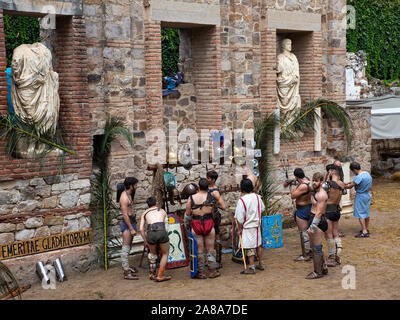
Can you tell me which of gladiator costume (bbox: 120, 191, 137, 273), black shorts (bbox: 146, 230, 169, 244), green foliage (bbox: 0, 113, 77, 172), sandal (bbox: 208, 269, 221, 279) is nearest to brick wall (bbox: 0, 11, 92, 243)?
green foliage (bbox: 0, 113, 77, 172)

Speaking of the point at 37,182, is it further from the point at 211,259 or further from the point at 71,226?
the point at 211,259

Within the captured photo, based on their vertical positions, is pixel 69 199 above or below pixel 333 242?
above

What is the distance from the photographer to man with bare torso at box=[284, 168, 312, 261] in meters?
10.0

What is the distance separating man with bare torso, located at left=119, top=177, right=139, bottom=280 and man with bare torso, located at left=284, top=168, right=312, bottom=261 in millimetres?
2640

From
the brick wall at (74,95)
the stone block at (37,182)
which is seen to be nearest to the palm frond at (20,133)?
the brick wall at (74,95)

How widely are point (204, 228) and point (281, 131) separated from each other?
15.0 feet

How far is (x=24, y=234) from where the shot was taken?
30.5 ft

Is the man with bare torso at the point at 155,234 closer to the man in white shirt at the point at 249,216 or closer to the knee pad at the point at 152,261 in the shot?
the knee pad at the point at 152,261

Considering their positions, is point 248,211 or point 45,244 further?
point 45,244

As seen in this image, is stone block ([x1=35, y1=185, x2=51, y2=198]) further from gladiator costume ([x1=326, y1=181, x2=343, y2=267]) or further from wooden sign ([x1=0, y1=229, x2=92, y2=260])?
gladiator costume ([x1=326, y1=181, x2=343, y2=267])

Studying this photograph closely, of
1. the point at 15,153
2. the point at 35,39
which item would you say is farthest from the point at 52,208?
the point at 35,39

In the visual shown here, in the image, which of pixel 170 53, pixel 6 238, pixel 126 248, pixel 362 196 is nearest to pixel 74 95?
pixel 6 238

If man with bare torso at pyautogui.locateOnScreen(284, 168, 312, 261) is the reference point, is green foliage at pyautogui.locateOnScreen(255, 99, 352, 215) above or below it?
above

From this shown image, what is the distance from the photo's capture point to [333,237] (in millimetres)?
10367
